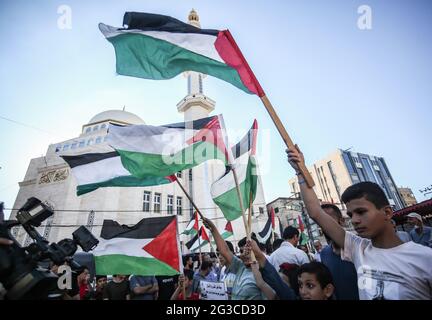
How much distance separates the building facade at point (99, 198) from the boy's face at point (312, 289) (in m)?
18.4

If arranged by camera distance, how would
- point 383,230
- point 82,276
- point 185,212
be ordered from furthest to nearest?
point 185,212 → point 82,276 → point 383,230

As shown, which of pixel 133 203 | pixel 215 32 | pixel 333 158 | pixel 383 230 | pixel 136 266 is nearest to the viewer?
pixel 383 230

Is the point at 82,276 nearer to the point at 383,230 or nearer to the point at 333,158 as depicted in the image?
the point at 383,230

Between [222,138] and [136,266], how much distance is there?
2738 mm

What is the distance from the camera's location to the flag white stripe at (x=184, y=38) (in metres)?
3.17

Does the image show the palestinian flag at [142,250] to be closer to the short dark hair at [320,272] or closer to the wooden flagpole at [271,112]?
the short dark hair at [320,272]

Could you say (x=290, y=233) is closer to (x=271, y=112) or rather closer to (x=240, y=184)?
(x=240, y=184)

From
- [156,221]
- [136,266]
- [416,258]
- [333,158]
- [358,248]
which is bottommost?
[416,258]

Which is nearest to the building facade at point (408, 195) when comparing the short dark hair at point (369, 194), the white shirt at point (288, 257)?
the white shirt at point (288, 257)

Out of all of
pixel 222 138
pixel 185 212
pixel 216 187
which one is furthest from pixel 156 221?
pixel 185 212

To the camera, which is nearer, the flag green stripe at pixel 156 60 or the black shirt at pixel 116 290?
the flag green stripe at pixel 156 60

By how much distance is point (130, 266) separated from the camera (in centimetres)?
396

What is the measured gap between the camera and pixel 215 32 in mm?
3102

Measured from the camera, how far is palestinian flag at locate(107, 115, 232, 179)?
13.8ft
